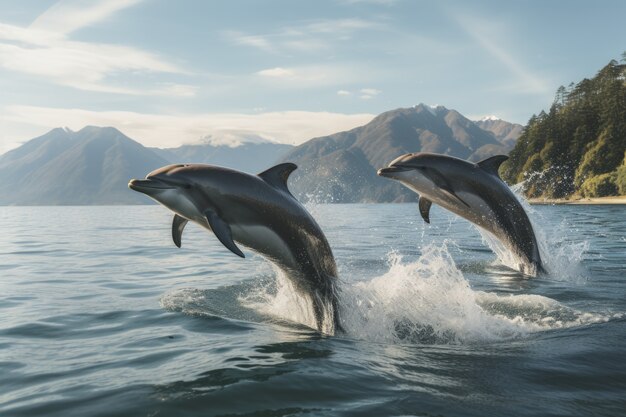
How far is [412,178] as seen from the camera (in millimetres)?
Answer: 11773

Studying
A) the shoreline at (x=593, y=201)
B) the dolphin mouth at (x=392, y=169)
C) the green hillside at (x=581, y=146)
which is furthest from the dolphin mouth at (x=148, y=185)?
the green hillside at (x=581, y=146)

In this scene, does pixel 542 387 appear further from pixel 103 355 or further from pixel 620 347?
pixel 103 355

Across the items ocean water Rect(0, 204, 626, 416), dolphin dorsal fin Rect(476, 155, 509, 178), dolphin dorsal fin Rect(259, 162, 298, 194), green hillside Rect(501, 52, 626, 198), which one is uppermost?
green hillside Rect(501, 52, 626, 198)

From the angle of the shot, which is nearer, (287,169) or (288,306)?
(287,169)

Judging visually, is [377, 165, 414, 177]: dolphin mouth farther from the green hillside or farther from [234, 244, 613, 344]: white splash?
the green hillside

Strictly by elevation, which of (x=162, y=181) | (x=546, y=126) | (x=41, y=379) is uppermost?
(x=546, y=126)

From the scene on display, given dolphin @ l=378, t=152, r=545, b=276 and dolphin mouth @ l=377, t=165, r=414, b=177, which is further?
dolphin @ l=378, t=152, r=545, b=276

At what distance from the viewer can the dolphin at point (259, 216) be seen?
835 cm

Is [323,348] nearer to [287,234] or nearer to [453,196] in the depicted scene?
[287,234]

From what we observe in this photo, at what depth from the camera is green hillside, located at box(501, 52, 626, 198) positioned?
10219 cm

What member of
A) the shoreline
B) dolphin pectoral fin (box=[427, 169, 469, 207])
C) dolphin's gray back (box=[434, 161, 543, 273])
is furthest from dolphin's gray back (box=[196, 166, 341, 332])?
the shoreline

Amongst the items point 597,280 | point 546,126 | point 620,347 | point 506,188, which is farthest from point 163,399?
point 546,126

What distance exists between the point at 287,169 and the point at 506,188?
20.3 ft

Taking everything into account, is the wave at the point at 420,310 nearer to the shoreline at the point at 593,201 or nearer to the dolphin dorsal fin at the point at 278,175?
the dolphin dorsal fin at the point at 278,175
